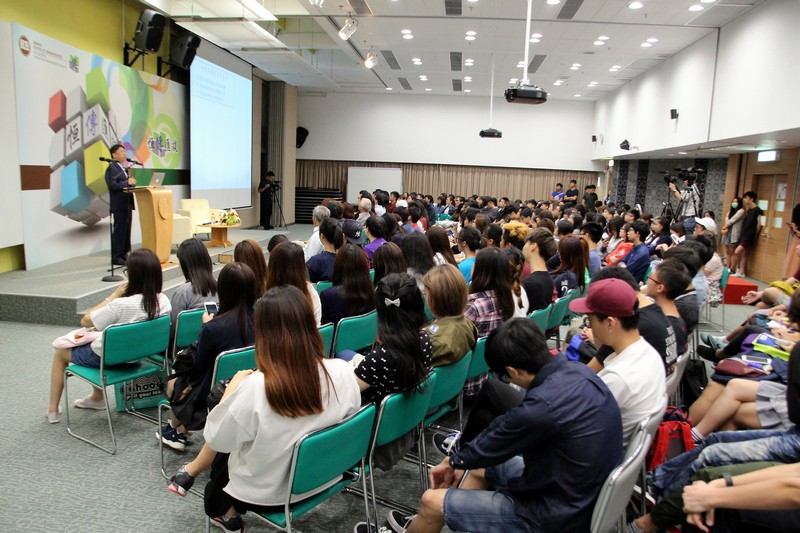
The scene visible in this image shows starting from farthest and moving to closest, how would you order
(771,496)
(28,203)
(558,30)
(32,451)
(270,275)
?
(558,30) → (28,203) → (270,275) → (32,451) → (771,496)

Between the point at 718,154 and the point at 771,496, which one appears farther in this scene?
the point at 718,154

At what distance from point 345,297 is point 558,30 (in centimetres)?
764

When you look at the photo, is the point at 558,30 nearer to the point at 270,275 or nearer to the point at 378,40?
the point at 378,40

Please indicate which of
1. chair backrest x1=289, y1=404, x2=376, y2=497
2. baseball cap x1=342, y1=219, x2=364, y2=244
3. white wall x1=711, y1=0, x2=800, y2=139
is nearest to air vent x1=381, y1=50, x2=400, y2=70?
white wall x1=711, y1=0, x2=800, y2=139

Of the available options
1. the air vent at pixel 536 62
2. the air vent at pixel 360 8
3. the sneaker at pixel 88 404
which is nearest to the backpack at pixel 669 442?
the sneaker at pixel 88 404

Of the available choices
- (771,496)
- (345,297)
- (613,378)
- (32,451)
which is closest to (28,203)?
Answer: (32,451)

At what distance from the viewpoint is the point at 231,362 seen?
2.63 meters

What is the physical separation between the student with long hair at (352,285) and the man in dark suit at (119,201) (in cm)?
393

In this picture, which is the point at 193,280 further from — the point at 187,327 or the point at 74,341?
the point at 74,341

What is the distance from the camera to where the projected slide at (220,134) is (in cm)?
1040

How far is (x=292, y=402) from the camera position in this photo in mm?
1856

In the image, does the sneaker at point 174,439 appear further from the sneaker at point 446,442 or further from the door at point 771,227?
the door at point 771,227

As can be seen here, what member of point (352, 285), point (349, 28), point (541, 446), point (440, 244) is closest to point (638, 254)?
point (440, 244)

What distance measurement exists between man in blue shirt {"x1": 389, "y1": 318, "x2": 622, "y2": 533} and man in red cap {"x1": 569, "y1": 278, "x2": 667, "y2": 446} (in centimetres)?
30
